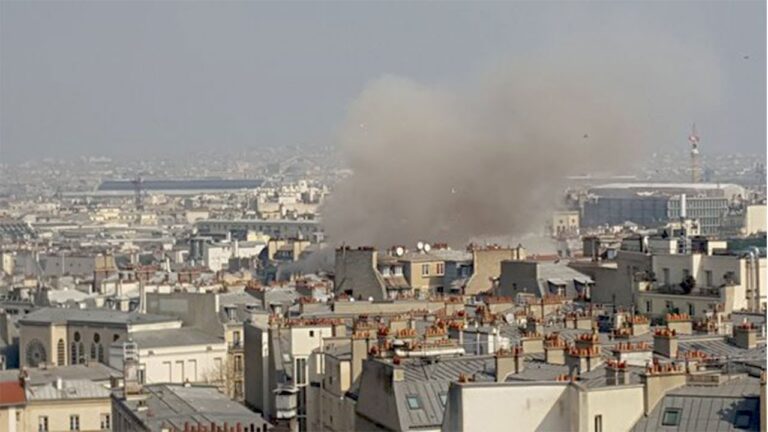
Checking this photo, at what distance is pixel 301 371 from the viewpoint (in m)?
27.2

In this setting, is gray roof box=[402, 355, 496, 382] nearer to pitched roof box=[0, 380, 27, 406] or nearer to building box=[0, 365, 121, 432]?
building box=[0, 365, 121, 432]

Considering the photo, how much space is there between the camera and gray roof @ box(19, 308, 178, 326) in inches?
1409

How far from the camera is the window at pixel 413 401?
19.7m

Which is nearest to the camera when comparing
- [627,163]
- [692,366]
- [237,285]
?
[692,366]

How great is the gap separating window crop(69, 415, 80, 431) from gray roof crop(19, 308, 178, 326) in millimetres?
8351

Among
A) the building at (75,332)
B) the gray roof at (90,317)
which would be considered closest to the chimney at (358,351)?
the building at (75,332)

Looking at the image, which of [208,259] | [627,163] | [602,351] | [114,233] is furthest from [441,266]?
[114,233]

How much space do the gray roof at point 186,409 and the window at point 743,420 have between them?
554cm

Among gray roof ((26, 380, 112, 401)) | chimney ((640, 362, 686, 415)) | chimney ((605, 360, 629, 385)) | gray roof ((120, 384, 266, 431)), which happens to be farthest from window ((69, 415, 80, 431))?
chimney ((640, 362, 686, 415))

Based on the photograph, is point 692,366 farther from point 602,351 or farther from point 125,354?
point 125,354

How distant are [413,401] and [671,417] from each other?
124 inches

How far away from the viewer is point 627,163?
283 feet

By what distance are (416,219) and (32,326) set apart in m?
30.7

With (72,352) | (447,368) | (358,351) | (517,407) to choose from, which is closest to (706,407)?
(517,407)
